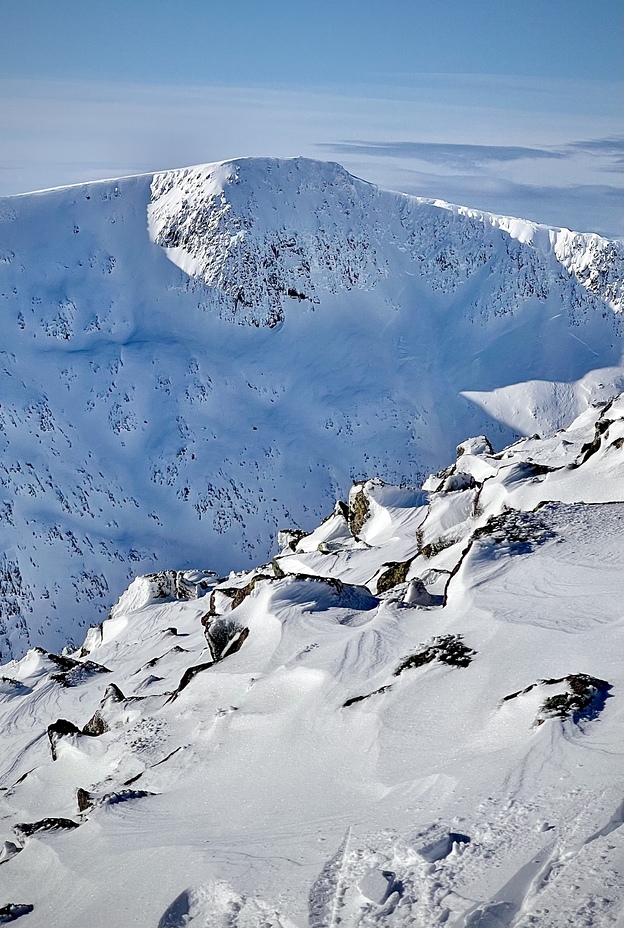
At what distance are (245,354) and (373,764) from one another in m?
101

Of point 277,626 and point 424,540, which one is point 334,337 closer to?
point 424,540

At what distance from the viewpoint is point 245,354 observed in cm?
10919

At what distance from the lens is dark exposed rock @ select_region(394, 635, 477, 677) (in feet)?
39.7

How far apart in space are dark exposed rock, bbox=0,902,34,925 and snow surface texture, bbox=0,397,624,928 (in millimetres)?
167

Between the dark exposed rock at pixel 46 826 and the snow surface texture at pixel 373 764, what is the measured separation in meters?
0.08

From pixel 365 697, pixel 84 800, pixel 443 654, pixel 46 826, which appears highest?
pixel 443 654

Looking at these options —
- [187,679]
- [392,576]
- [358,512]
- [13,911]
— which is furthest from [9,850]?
[358,512]

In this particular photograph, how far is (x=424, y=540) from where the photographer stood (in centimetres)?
2372

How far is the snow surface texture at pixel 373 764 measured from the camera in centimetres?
782

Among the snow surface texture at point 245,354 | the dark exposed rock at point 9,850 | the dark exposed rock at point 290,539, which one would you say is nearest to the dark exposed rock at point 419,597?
the dark exposed rock at point 9,850

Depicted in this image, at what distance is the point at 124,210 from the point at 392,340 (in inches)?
1777

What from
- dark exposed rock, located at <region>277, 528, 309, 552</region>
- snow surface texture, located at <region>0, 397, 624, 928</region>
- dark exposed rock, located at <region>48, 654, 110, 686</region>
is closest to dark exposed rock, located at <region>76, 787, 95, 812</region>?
snow surface texture, located at <region>0, 397, 624, 928</region>

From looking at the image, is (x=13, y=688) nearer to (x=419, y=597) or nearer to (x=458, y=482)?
(x=419, y=597)

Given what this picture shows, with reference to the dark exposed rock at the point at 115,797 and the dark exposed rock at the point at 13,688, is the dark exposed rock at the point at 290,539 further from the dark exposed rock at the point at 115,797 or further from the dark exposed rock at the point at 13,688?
the dark exposed rock at the point at 115,797
